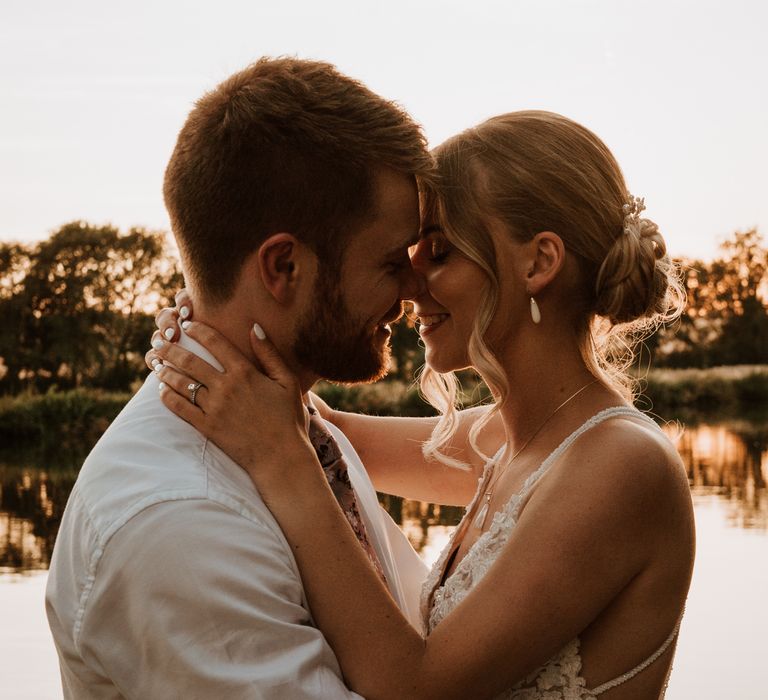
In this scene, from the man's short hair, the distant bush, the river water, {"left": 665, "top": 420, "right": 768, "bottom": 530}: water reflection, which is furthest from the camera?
the distant bush

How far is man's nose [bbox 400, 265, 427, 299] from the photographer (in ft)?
7.99

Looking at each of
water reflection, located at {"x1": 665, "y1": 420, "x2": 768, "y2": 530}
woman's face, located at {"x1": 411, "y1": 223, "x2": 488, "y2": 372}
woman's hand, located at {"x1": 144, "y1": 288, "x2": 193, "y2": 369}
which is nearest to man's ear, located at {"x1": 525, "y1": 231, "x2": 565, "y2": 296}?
woman's face, located at {"x1": 411, "y1": 223, "x2": 488, "y2": 372}

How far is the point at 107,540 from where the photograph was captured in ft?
5.67

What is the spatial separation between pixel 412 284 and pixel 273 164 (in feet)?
1.87

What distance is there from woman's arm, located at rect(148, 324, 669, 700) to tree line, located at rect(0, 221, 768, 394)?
18166 millimetres

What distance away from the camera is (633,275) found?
2480mm

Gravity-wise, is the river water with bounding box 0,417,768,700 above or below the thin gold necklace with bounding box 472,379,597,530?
below

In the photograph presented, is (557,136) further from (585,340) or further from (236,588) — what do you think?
(236,588)

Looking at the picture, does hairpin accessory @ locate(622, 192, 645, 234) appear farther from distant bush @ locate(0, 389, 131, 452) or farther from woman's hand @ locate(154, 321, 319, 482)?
distant bush @ locate(0, 389, 131, 452)

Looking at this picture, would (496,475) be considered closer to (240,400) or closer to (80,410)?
(240,400)

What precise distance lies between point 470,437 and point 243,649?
1.57 m

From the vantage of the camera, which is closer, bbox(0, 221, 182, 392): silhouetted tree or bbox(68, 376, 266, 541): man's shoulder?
bbox(68, 376, 266, 541): man's shoulder

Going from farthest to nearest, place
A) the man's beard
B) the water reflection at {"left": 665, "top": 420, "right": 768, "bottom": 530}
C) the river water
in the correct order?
1. the water reflection at {"left": 665, "top": 420, "right": 768, "bottom": 530}
2. the river water
3. the man's beard

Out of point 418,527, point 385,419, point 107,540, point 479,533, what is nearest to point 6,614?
point 418,527
